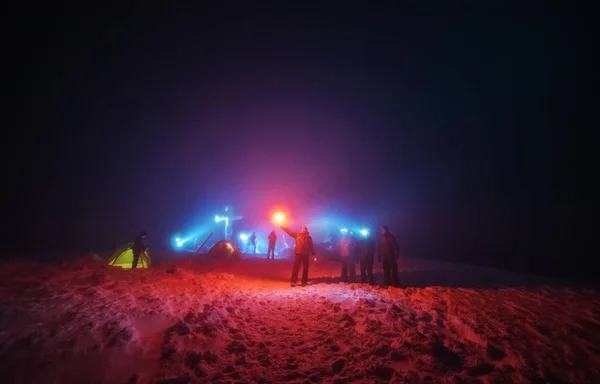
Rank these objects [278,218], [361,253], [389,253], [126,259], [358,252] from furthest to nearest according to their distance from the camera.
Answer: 1. [278,218]
2. [126,259]
3. [358,252]
4. [361,253]
5. [389,253]

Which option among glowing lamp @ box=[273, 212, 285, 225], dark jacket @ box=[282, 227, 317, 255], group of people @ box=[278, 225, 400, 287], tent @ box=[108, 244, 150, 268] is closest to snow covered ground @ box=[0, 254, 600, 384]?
group of people @ box=[278, 225, 400, 287]

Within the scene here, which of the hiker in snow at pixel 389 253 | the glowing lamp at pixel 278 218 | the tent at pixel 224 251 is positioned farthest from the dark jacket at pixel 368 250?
the tent at pixel 224 251

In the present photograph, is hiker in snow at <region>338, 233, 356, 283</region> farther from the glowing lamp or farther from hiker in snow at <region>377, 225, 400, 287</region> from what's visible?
the glowing lamp

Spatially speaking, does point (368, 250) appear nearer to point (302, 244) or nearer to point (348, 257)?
point (348, 257)

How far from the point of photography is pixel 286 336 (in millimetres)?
5086

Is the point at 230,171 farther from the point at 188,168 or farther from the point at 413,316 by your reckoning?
the point at 413,316

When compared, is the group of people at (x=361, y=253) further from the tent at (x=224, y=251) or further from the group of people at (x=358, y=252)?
the tent at (x=224, y=251)

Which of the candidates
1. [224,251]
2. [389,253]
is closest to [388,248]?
[389,253]

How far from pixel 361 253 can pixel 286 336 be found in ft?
22.8

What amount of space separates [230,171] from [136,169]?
113 ft

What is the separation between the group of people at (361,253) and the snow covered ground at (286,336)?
255cm

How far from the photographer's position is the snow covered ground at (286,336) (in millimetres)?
3771

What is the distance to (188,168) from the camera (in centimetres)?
8531

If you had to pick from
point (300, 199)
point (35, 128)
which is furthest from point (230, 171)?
point (35, 128)
